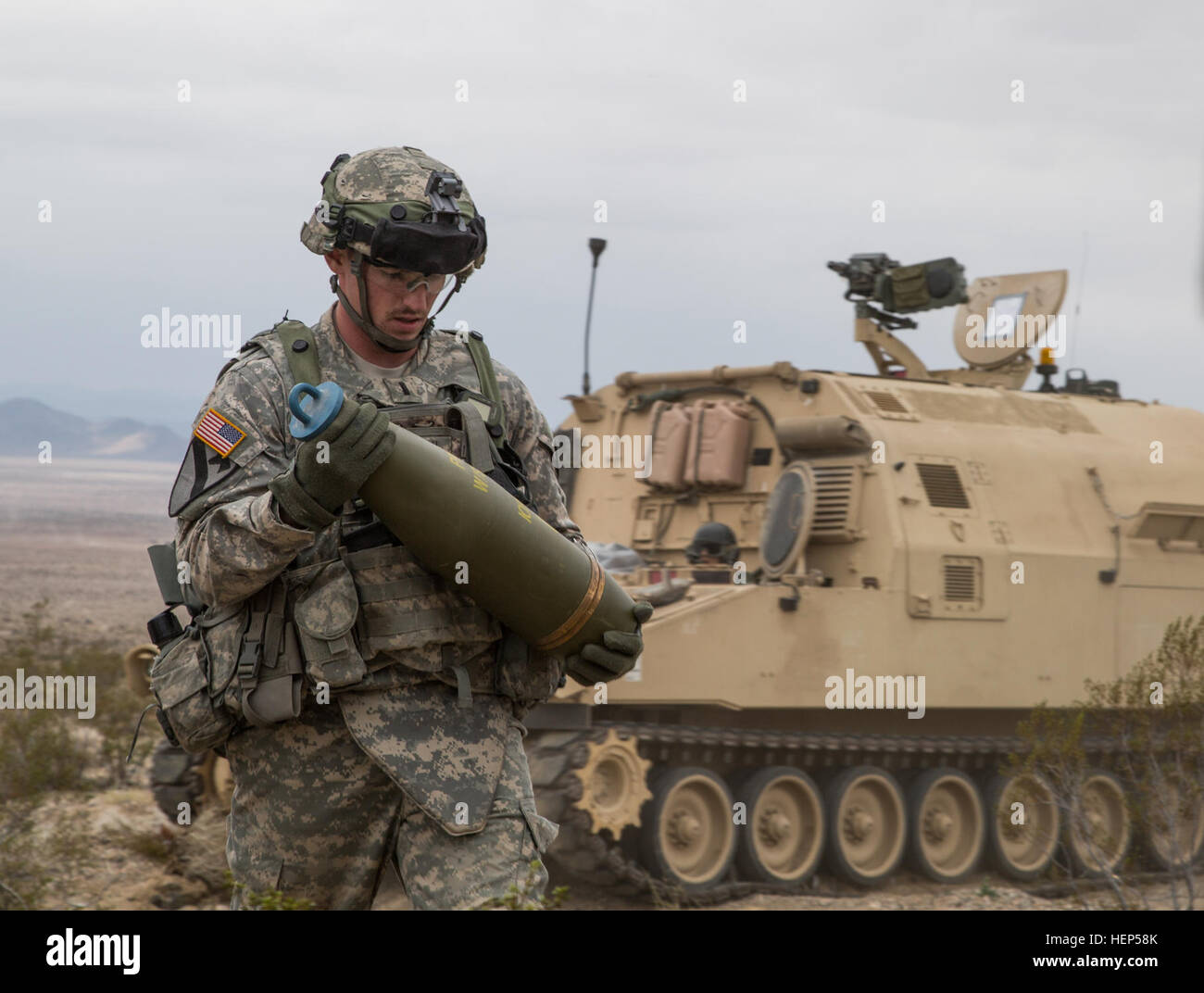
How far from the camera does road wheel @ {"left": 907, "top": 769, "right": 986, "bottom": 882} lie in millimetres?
11555

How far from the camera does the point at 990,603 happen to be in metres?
11.5

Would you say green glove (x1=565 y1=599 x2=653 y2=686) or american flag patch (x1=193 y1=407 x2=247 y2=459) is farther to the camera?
green glove (x1=565 y1=599 x2=653 y2=686)

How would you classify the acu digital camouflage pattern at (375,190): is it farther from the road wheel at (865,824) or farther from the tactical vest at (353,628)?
the road wheel at (865,824)

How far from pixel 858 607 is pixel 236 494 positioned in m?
7.67

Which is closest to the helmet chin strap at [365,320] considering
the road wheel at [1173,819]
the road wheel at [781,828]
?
the road wheel at [1173,819]

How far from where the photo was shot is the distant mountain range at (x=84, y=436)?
116981 millimetres

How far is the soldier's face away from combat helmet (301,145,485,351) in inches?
0.7

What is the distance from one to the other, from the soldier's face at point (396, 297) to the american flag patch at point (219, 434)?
15.8 inches

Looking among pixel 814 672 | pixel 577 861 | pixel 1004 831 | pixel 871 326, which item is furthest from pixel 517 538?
pixel 871 326

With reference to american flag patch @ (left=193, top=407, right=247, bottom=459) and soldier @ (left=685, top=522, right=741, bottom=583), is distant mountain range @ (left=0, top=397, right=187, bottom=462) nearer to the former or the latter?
soldier @ (left=685, top=522, right=741, bottom=583)

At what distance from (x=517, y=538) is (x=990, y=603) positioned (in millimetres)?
8264

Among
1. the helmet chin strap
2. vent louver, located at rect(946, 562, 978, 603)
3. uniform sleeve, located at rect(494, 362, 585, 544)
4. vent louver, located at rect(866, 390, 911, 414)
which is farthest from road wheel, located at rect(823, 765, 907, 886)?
the helmet chin strap

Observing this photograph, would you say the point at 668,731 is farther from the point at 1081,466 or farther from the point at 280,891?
the point at 280,891

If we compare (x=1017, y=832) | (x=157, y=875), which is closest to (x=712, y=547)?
(x=1017, y=832)
